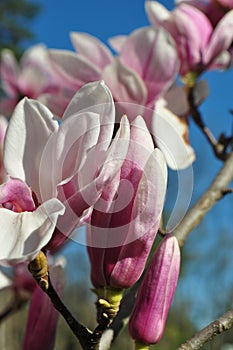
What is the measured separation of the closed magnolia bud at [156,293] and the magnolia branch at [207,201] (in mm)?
166

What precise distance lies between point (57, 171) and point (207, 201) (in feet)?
1.07

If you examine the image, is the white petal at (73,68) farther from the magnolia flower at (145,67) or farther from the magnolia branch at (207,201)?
the magnolia branch at (207,201)

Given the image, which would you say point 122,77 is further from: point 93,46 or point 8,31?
point 8,31

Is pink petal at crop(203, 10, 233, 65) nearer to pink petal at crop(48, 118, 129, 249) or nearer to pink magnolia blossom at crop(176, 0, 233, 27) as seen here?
pink magnolia blossom at crop(176, 0, 233, 27)

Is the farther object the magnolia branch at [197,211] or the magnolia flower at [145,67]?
the magnolia flower at [145,67]

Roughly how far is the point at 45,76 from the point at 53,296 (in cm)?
82

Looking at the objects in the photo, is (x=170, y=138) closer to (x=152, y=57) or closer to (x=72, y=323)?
(x=152, y=57)

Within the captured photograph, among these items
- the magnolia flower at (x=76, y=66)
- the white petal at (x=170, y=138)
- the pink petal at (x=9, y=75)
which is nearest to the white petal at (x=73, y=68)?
the magnolia flower at (x=76, y=66)

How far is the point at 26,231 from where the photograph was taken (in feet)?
1.49

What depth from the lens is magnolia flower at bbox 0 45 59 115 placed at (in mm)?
1233

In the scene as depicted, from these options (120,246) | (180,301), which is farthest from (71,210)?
(180,301)

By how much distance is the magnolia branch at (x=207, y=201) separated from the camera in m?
0.73

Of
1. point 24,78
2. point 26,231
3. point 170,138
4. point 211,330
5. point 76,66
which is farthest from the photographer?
point 24,78

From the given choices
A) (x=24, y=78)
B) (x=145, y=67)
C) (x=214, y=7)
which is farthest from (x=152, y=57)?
(x=24, y=78)
